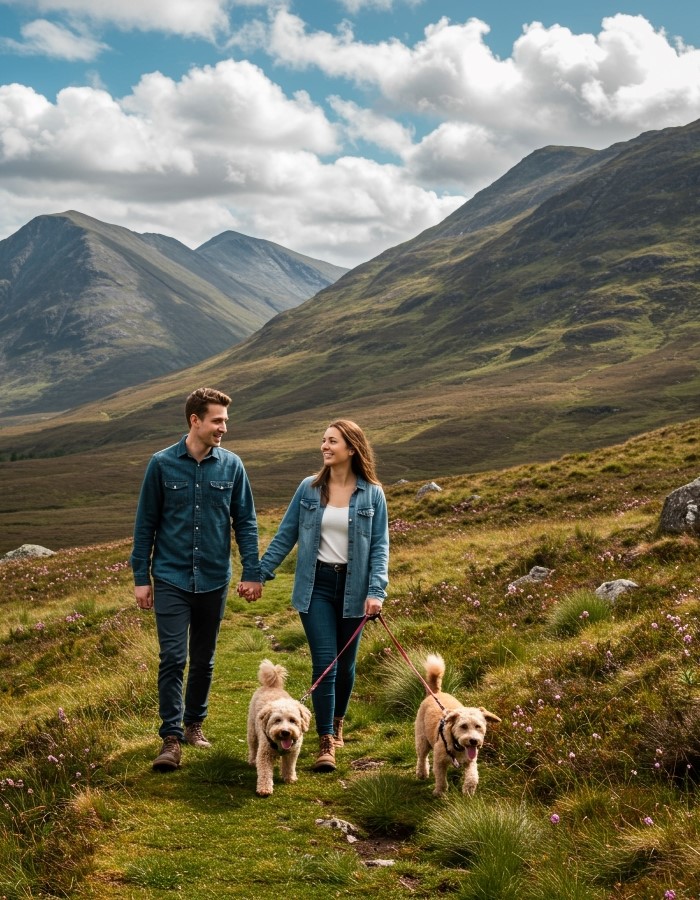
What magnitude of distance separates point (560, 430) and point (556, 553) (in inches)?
5730

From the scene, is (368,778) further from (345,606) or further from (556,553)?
(556,553)

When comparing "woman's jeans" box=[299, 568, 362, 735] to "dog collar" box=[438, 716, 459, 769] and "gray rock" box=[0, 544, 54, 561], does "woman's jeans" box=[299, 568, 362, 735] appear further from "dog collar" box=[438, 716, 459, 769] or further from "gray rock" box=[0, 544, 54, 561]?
"gray rock" box=[0, 544, 54, 561]

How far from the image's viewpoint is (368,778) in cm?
690

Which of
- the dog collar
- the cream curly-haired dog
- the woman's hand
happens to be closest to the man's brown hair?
the woman's hand

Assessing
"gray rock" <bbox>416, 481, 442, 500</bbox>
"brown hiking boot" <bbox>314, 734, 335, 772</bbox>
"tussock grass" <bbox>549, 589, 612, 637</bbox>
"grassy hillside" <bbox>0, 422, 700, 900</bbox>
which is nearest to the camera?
"grassy hillside" <bbox>0, 422, 700, 900</bbox>

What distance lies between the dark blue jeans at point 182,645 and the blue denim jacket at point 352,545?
2.57 ft

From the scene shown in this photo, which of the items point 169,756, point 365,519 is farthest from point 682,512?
point 169,756

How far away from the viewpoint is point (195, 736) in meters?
8.08

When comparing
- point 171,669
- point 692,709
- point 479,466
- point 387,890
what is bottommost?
point 479,466

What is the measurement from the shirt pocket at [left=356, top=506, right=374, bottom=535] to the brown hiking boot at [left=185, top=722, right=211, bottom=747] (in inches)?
115

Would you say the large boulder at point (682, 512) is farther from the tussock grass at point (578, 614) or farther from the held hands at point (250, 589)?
the held hands at point (250, 589)

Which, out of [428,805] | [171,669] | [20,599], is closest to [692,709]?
[428,805]

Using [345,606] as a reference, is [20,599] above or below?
below

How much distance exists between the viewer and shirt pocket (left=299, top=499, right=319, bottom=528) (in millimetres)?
7930
